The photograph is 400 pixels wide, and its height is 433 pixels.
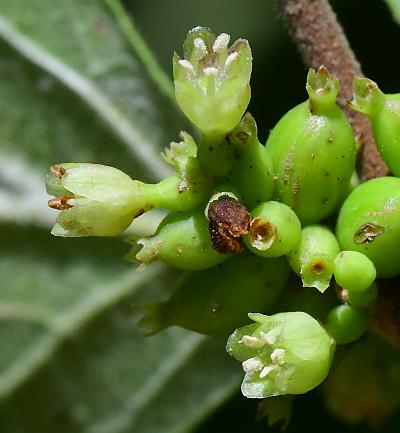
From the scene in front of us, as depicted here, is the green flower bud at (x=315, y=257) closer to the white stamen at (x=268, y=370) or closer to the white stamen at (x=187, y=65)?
the white stamen at (x=268, y=370)

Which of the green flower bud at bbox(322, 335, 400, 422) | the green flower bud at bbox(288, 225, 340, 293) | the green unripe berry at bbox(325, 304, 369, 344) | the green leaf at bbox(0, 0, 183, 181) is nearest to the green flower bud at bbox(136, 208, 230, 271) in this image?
the green flower bud at bbox(288, 225, 340, 293)

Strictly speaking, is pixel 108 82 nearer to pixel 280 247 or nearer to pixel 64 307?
pixel 64 307

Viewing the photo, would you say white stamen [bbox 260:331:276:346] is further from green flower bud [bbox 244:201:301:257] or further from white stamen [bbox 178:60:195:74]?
white stamen [bbox 178:60:195:74]

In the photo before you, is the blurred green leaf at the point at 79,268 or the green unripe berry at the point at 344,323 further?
the blurred green leaf at the point at 79,268

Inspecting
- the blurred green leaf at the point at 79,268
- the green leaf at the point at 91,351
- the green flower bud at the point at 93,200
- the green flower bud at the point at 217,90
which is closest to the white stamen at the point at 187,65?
the green flower bud at the point at 217,90

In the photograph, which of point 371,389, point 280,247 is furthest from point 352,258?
point 371,389

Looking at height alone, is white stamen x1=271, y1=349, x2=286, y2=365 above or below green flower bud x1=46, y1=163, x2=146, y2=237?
below
